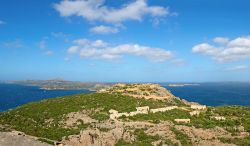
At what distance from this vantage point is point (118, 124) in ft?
135

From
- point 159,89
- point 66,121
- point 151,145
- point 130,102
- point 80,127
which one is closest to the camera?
point 151,145

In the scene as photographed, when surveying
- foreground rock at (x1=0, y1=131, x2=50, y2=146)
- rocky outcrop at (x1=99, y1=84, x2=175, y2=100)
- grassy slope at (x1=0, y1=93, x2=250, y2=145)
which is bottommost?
foreground rock at (x1=0, y1=131, x2=50, y2=146)

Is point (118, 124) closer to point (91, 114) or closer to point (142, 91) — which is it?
point (91, 114)

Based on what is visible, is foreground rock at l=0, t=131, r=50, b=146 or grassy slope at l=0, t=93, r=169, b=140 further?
grassy slope at l=0, t=93, r=169, b=140

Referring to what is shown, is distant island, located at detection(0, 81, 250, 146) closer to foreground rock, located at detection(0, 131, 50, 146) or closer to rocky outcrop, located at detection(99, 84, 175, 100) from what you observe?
foreground rock, located at detection(0, 131, 50, 146)

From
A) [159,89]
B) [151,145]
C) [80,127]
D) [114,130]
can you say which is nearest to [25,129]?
[80,127]

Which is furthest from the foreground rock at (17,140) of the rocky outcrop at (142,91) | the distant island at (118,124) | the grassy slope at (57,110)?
the rocky outcrop at (142,91)

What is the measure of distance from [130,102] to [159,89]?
60.7 ft

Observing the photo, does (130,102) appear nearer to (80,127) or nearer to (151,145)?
(80,127)

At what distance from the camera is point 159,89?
73.5 metres

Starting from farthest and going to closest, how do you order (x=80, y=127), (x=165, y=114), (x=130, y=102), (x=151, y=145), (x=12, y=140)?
(x=130, y=102) < (x=165, y=114) < (x=80, y=127) < (x=151, y=145) < (x=12, y=140)

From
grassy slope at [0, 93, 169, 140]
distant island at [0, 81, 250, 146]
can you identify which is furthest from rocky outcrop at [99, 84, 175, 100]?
grassy slope at [0, 93, 169, 140]

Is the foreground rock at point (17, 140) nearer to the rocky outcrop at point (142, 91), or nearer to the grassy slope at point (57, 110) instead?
the grassy slope at point (57, 110)

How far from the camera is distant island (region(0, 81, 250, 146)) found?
35875 mm
